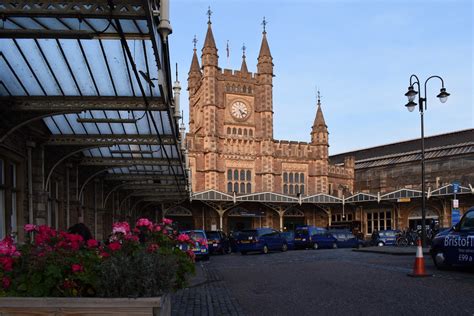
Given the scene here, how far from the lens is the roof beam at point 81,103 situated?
34.7ft

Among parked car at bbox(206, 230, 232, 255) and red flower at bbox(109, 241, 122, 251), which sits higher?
red flower at bbox(109, 241, 122, 251)

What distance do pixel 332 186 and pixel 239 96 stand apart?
52.9ft

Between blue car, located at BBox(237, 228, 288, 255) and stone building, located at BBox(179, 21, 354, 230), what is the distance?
62.6ft

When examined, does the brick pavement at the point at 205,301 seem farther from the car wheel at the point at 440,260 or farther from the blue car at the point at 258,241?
the blue car at the point at 258,241

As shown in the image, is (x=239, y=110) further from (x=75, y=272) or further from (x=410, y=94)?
(x=75, y=272)

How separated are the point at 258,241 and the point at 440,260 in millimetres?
17674

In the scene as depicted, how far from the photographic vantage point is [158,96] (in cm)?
1069

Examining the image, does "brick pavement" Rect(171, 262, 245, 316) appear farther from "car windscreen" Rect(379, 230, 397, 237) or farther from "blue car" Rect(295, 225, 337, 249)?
"car windscreen" Rect(379, 230, 397, 237)

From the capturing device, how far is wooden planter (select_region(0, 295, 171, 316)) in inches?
187

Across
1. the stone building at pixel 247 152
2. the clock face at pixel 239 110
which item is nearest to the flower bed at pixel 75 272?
the stone building at pixel 247 152

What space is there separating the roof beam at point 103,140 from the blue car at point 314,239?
24472mm

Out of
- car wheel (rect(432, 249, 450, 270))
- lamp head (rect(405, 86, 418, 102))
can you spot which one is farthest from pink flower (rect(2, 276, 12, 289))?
lamp head (rect(405, 86, 418, 102))

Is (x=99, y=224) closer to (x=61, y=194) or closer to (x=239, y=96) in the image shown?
(x=61, y=194)

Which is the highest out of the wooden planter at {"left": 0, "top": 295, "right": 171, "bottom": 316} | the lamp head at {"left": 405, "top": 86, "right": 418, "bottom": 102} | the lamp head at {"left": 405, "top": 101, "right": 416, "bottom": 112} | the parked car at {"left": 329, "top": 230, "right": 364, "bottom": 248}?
the lamp head at {"left": 405, "top": 86, "right": 418, "bottom": 102}
